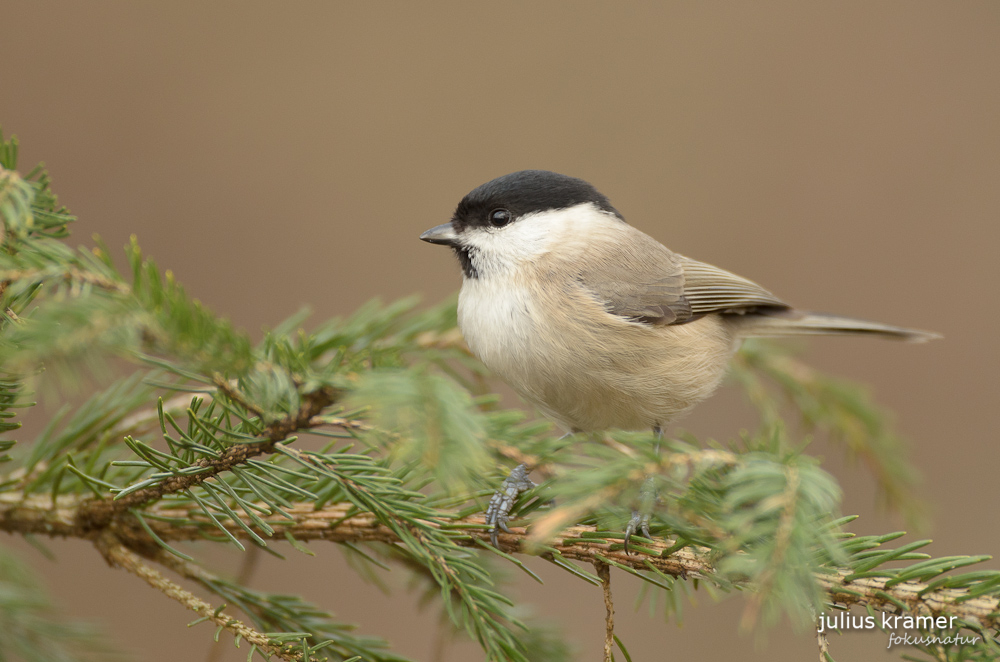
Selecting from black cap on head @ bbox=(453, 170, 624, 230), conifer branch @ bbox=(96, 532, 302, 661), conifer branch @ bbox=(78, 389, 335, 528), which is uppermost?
black cap on head @ bbox=(453, 170, 624, 230)

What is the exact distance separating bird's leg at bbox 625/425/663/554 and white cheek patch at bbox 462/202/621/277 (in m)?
0.59

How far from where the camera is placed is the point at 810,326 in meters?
1.64

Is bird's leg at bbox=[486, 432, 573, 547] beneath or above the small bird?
beneath

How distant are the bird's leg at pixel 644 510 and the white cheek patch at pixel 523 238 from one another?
595 millimetres

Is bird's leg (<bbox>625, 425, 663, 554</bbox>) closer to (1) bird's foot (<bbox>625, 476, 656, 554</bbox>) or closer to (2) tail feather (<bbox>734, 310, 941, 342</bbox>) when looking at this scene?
(1) bird's foot (<bbox>625, 476, 656, 554</bbox>)

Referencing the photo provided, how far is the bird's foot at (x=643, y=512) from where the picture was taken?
2.06 feet

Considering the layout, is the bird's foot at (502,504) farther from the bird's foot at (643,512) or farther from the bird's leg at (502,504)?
the bird's foot at (643,512)

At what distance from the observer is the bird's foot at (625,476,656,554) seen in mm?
627

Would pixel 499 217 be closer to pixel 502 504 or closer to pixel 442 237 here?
pixel 442 237

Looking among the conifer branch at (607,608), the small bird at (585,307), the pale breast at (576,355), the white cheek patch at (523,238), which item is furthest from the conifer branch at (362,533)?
the white cheek patch at (523,238)

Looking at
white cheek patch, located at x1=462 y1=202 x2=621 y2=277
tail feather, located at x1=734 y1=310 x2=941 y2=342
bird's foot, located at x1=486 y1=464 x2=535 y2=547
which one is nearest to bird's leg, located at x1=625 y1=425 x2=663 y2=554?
bird's foot, located at x1=486 y1=464 x2=535 y2=547

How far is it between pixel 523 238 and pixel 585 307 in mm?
221

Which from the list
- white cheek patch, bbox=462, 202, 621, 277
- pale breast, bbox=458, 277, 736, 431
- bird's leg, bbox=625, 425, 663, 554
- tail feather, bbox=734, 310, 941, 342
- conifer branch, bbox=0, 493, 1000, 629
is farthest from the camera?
tail feather, bbox=734, 310, 941, 342

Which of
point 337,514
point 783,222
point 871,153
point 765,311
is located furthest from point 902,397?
point 337,514
